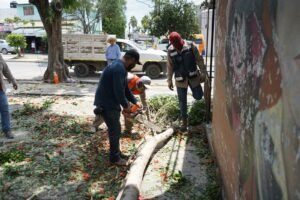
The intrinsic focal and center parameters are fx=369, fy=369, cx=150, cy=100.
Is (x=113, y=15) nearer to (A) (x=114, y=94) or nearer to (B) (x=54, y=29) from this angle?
(B) (x=54, y=29)

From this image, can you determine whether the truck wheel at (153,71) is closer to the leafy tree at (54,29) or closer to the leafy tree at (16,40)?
the leafy tree at (54,29)

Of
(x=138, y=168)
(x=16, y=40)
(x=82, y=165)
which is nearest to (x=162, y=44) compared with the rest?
(x=16, y=40)

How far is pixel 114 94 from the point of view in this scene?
5.30 metres

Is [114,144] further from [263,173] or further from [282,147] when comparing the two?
[282,147]

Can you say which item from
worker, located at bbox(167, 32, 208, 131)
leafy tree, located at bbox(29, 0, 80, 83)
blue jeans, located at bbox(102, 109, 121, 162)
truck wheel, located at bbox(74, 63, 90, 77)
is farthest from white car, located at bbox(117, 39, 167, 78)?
blue jeans, located at bbox(102, 109, 121, 162)

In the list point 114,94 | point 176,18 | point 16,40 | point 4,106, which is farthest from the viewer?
point 16,40

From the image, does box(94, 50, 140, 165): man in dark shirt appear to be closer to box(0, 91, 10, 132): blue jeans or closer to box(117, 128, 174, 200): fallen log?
box(117, 128, 174, 200): fallen log

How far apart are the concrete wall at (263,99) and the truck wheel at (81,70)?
13.9 meters

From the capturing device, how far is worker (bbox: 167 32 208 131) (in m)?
6.57

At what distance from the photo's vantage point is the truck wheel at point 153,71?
16547mm

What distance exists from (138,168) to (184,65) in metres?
2.41

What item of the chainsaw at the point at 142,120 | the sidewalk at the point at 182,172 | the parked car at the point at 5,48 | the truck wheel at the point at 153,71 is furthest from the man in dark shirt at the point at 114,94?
the parked car at the point at 5,48

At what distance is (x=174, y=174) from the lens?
5.36 m

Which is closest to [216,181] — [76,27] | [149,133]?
[149,133]
